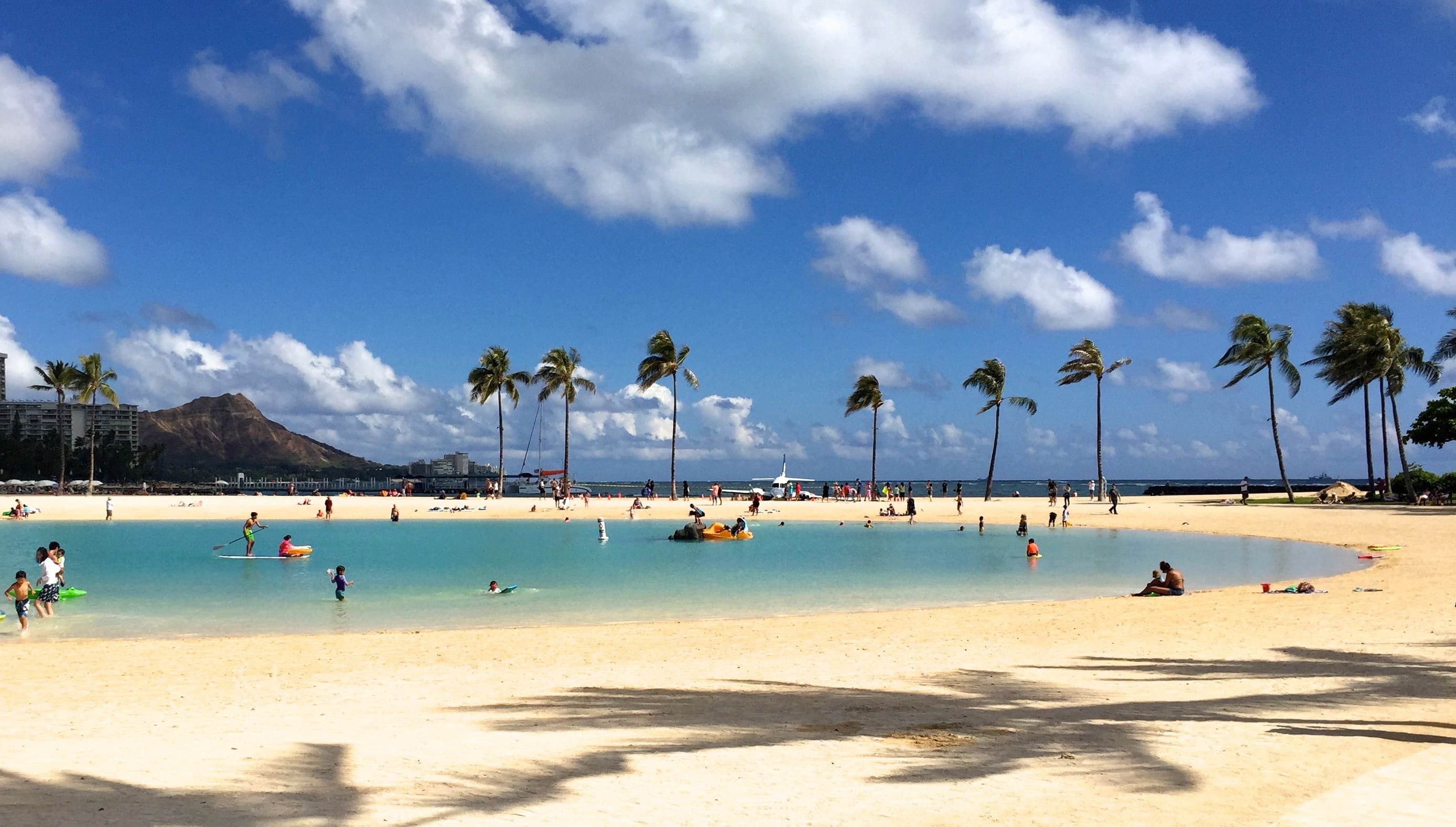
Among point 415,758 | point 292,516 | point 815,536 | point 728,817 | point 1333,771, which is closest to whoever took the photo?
point 728,817

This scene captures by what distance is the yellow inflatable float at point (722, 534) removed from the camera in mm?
41781

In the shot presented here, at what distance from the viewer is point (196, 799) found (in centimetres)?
689

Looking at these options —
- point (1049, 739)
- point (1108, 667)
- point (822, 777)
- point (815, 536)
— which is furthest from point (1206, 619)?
point (815, 536)

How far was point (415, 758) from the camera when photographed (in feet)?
26.8

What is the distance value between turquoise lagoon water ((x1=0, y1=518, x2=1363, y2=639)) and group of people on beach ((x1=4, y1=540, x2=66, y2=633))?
19.3 inches

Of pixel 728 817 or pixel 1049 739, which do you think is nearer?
→ pixel 728 817

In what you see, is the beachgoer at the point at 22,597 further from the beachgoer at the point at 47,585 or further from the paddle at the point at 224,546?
the paddle at the point at 224,546

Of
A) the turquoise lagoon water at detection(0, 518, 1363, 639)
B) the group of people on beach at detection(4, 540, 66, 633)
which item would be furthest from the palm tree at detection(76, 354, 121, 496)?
the group of people on beach at detection(4, 540, 66, 633)

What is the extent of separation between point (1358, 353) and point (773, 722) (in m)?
57.5

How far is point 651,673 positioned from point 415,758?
15.1 ft

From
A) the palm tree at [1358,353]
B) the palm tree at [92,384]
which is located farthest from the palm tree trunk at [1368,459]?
the palm tree at [92,384]

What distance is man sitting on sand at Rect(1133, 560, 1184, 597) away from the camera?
2095 cm

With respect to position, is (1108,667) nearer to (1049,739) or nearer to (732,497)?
(1049,739)

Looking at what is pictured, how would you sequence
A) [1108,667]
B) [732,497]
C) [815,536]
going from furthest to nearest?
[732,497], [815,536], [1108,667]
